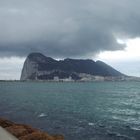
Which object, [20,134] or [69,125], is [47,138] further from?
[69,125]

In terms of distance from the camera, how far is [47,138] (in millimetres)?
18812

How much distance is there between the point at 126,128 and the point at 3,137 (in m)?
31.3

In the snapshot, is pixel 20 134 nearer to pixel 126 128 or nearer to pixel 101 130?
pixel 101 130

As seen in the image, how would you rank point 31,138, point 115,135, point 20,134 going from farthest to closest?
point 115,135
point 20,134
point 31,138

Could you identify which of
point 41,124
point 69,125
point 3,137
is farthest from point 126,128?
point 3,137

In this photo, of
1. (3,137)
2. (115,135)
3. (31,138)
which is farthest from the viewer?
(115,135)

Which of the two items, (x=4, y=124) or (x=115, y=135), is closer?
(x=4, y=124)

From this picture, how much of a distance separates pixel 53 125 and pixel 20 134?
78.1ft

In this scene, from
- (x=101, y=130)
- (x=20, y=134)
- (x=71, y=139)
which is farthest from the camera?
(x=101, y=130)

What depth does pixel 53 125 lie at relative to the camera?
44.8 meters

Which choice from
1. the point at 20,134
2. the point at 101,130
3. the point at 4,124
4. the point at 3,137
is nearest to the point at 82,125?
the point at 101,130

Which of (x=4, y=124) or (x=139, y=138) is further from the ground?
(x=4, y=124)

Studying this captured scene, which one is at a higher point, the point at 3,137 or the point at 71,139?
the point at 3,137

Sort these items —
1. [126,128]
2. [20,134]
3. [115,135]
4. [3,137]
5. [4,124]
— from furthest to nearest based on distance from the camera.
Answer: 1. [126,128]
2. [115,135]
3. [4,124]
4. [20,134]
5. [3,137]
